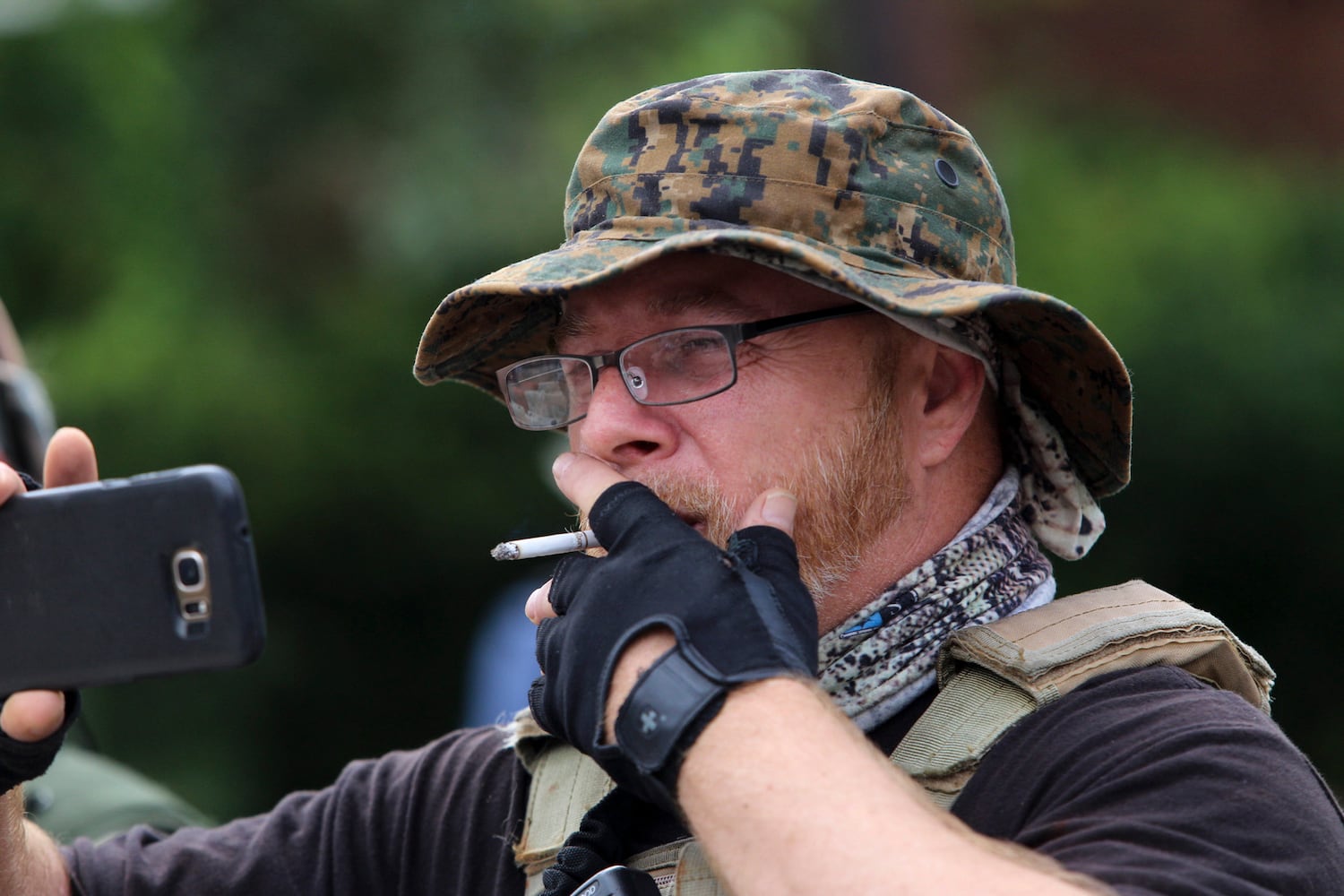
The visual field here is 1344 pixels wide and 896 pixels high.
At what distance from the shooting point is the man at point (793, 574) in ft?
5.36

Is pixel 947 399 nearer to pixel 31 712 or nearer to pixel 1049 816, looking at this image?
pixel 1049 816

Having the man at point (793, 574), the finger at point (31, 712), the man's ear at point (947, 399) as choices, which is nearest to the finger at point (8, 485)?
the man at point (793, 574)

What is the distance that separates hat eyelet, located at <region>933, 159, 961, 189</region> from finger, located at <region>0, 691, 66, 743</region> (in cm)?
148

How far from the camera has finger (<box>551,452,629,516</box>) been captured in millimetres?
1977

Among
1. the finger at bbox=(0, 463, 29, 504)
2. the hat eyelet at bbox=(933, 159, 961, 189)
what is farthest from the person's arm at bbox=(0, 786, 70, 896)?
the hat eyelet at bbox=(933, 159, 961, 189)

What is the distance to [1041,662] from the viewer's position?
1.93m

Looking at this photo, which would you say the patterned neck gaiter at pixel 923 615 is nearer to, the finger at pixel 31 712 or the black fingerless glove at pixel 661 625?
the black fingerless glove at pixel 661 625

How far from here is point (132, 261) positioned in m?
6.84

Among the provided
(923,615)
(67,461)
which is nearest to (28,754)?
(67,461)

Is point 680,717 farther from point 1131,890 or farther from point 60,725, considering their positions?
point 60,725

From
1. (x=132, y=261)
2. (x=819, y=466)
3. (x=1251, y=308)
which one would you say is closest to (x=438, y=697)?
(x=132, y=261)

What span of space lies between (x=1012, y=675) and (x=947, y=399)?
56 cm

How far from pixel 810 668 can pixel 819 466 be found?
0.48 metres

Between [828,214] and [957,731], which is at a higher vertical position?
[828,214]
